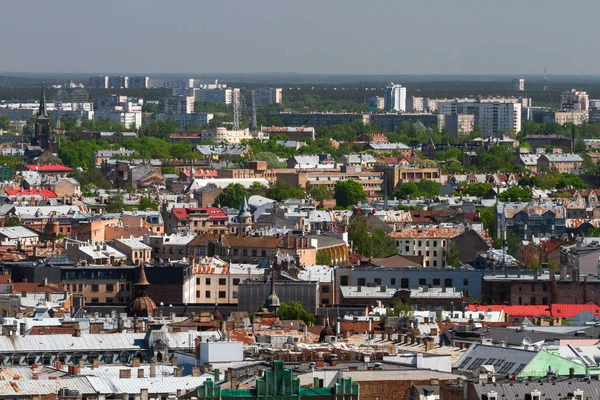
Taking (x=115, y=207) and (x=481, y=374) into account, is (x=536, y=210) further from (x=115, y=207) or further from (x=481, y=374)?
(x=481, y=374)

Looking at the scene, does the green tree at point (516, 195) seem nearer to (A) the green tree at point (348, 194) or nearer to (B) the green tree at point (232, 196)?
(A) the green tree at point (348, 194)

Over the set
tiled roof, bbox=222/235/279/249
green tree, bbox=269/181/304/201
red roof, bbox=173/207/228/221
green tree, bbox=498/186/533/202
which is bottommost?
green tree, bbox=269/181/304/201

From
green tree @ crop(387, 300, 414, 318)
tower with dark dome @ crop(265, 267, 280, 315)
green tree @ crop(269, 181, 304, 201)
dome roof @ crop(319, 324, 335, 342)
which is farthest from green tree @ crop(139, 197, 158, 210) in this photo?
dome roof @ crop(319, 324, 335, 342)

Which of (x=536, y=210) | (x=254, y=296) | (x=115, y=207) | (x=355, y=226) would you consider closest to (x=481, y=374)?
(x=254, y=296)

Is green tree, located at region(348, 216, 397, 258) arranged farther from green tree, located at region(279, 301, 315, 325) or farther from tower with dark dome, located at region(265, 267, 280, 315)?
green tree, located at region(279, 301, 315, 325)

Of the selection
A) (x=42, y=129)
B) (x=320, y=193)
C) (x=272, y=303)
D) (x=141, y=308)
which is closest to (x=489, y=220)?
(x=320, y=193)

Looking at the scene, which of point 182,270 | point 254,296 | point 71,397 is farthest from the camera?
point 182,270

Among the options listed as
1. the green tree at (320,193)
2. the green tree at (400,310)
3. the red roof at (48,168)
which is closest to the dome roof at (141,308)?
the green tree at (400,310)
